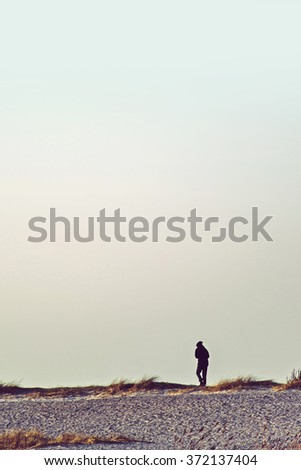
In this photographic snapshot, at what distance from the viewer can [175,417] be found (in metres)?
20.6

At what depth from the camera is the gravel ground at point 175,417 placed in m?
17.9

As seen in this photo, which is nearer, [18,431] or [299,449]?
[299,449]

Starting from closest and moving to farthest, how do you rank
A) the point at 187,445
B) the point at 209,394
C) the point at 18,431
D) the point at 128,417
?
the point at 187,445, the point at 18,431, the point at 128,417, the point at 209,394

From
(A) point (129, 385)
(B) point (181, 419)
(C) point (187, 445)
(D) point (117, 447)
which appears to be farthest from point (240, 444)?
(A) point (129, 385)

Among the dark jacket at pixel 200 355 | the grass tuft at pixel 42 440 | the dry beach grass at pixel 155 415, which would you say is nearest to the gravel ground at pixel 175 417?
the dry beach grass at pixel 155 415

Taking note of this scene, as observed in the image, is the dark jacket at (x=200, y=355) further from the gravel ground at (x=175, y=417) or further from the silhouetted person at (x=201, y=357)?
the gravel ground at (x=175, y=417)

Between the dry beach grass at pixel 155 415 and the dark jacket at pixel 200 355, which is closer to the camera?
the dry beach grass at pixel 155 415

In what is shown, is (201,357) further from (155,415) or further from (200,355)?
(155,415)

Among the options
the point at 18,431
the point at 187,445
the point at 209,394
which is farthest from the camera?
the point at 209,394

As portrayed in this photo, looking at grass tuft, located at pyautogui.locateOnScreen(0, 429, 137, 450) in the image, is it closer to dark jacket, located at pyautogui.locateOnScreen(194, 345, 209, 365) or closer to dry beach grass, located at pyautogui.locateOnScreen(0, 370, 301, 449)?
dry beach grass, located at pyautogui.locateOnScreen(0, 370, 301, 449)

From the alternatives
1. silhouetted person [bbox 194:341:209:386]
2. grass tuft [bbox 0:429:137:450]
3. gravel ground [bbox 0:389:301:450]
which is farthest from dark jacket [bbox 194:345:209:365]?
grass tuft [bbox 0:429:137:450]

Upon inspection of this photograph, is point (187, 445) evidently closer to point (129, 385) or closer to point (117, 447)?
point (117, 447)

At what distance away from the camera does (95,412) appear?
21562 mm
